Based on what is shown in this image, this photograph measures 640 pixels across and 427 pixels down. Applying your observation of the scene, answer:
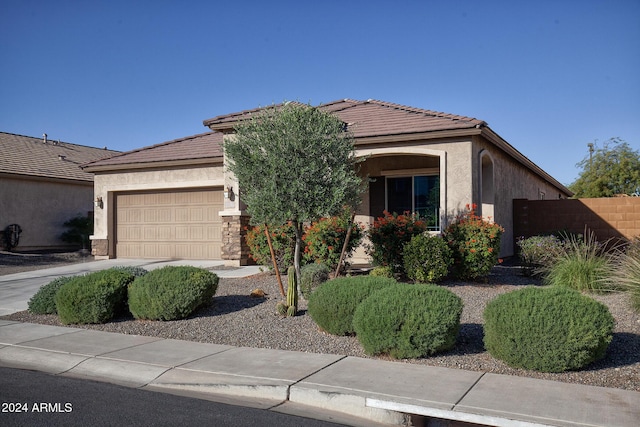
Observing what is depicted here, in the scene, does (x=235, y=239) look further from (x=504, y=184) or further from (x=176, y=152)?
(x=504, y=184)

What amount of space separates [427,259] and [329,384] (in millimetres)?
5715

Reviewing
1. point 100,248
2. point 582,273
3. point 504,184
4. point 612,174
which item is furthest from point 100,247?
point 612,174

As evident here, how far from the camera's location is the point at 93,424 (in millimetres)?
5133

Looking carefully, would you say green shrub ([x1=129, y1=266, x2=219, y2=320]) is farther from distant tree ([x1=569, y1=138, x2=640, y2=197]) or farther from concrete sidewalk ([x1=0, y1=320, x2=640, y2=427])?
distant tree ([x1=569, y1=138, x2=640, y2=197])

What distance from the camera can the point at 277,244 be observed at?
13.4 metres

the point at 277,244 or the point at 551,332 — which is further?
the point at 277,244

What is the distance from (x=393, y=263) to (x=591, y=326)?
5.89 metres

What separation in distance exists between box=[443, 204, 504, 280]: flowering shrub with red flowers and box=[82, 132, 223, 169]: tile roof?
8259 millimetres

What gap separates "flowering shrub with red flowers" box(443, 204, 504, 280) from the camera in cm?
1187

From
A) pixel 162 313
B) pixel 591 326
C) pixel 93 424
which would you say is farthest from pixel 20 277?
pixel 591 326

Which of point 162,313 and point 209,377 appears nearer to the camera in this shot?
point 209,377

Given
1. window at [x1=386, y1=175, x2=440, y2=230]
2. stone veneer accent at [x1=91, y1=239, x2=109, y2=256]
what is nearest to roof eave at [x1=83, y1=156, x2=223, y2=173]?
stone veneer accent at [x1=91, y1=239, x2=109, y2=256]

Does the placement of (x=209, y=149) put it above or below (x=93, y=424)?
above

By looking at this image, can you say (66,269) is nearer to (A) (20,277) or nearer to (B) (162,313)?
(A) (20,277)
